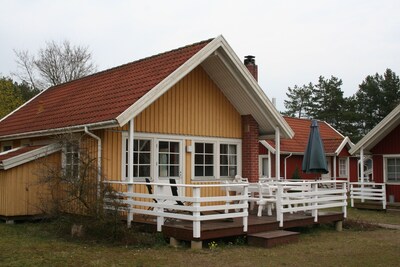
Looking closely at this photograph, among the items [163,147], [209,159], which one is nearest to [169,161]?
[163,147]

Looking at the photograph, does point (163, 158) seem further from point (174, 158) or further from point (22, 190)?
point (22, 190)

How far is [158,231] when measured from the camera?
11211 mm

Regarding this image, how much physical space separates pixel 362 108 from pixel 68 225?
4984cm

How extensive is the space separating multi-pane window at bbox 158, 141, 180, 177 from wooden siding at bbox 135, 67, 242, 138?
38 cm

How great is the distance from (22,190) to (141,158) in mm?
3419

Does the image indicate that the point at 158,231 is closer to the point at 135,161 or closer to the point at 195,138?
the point at 135,161

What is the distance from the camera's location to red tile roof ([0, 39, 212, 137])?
1256cm

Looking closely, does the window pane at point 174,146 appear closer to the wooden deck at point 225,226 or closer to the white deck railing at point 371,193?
the wooden deck at point 225,226

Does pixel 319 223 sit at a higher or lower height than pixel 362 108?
lower

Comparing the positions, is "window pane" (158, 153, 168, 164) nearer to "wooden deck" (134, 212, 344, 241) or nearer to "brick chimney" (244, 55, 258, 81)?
"wooden deck" (134, 212, 344, 241)

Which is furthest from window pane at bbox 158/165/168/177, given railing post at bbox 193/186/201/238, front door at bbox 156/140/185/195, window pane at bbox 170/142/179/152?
railing post at bbox 193/186/201/238

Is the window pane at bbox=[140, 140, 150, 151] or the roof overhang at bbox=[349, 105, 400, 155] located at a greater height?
the roof overhang at bbox=[349, 105, 400, 155]

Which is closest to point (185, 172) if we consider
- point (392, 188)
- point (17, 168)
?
point (17, 168)

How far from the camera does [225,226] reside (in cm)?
1113
